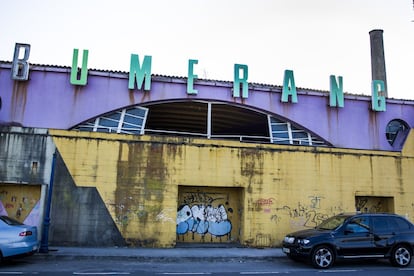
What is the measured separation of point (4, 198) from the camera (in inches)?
567

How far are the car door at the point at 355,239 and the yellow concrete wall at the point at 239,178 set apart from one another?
4.32 meters

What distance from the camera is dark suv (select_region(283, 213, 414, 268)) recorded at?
11.1 metres

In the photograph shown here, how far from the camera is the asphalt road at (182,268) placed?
10086mm

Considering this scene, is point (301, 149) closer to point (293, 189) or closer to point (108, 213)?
point (293, 189)

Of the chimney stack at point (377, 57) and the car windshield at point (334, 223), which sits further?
the chimney stack at point (377, 57)

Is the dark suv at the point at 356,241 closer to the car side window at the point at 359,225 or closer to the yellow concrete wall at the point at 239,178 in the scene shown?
the car side window at the point at 359,225

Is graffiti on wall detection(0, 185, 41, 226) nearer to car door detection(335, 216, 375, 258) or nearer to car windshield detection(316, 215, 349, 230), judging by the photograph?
car windshield detection(316, 215, 349, 230)

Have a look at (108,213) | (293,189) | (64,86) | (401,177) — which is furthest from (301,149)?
(64,86)

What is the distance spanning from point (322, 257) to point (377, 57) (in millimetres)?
18314

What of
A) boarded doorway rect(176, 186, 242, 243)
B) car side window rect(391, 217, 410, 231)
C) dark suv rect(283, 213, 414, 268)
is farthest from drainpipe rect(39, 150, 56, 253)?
car side window rect(391, 217, 410, 231)

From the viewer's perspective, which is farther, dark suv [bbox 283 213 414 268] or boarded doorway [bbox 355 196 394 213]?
boarded doorway [bbox 355 196 394 213]

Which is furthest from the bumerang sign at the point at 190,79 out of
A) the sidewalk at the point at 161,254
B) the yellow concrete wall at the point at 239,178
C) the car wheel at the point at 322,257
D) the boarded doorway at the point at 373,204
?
the car wheel at the point at 322,257

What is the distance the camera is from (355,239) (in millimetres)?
11422

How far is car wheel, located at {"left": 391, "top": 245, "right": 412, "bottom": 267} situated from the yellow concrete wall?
177 inches
